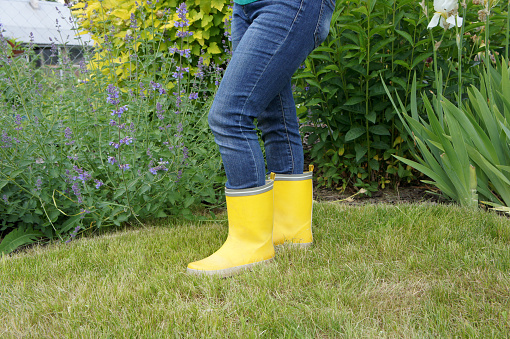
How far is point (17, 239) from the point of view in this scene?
2238mm

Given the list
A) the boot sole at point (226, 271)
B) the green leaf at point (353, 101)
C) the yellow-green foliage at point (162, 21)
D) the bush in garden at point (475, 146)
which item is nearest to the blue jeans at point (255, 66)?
the boot sole at point (226, 271)

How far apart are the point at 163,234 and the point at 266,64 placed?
1.15 metres

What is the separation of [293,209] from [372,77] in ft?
4.12

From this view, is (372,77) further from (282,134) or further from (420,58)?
(282,134)

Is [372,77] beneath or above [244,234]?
above

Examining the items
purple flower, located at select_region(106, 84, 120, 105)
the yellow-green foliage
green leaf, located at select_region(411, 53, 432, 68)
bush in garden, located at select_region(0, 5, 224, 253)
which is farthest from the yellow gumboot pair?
the yellow-green foliage

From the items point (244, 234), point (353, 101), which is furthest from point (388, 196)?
point (244, 234)

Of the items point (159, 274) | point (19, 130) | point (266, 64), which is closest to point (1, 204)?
point (19, 130)

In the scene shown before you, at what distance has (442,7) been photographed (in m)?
2.07

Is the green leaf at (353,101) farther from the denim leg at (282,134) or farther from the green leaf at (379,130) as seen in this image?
the denim leg at (282,134)

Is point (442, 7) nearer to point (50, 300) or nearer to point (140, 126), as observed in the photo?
point (140, 126)

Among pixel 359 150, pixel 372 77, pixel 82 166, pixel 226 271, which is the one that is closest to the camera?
pixel 226 271

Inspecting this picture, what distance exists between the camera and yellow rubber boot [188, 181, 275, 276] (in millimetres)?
1635

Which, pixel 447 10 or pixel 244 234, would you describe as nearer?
pixel 244 234
